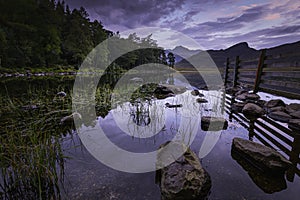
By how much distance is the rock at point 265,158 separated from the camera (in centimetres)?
187

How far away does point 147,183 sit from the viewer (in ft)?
5.97

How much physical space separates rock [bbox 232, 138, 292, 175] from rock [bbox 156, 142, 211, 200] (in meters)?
0.81

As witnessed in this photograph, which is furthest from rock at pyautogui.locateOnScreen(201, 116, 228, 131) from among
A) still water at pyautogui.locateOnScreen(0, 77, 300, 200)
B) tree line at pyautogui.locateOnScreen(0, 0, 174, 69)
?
tree line at pyautogui.locateOnScreen(0, 0, 174, 69)

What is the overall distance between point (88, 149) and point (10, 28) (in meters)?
32.5

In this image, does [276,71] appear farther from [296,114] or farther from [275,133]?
[275,133]

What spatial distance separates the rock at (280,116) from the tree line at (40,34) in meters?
28.6

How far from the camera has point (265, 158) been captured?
1952mm

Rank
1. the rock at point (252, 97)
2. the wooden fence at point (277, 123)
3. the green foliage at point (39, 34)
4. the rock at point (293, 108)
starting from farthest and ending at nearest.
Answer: the green foliage at point (39, 34) < the rock at point (252, 97) < the rock at point (293, 108) < the wooden fence at point (277, 123)

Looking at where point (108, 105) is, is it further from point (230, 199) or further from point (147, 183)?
point (230, 199)

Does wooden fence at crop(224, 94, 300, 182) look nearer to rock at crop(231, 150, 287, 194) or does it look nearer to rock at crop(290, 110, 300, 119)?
rock at crop(231, 150, 287, 194)

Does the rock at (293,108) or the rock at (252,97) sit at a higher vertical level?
the rock at (252,97)

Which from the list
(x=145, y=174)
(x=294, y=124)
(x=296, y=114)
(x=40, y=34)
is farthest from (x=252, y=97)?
(x=40, y=34)

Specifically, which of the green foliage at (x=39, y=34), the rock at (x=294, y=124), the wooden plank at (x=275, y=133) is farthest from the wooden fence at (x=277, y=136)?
the green foliage at (x=39, y=34)

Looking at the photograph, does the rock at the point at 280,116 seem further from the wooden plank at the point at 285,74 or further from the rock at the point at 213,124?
the rock at the point at 213,124
